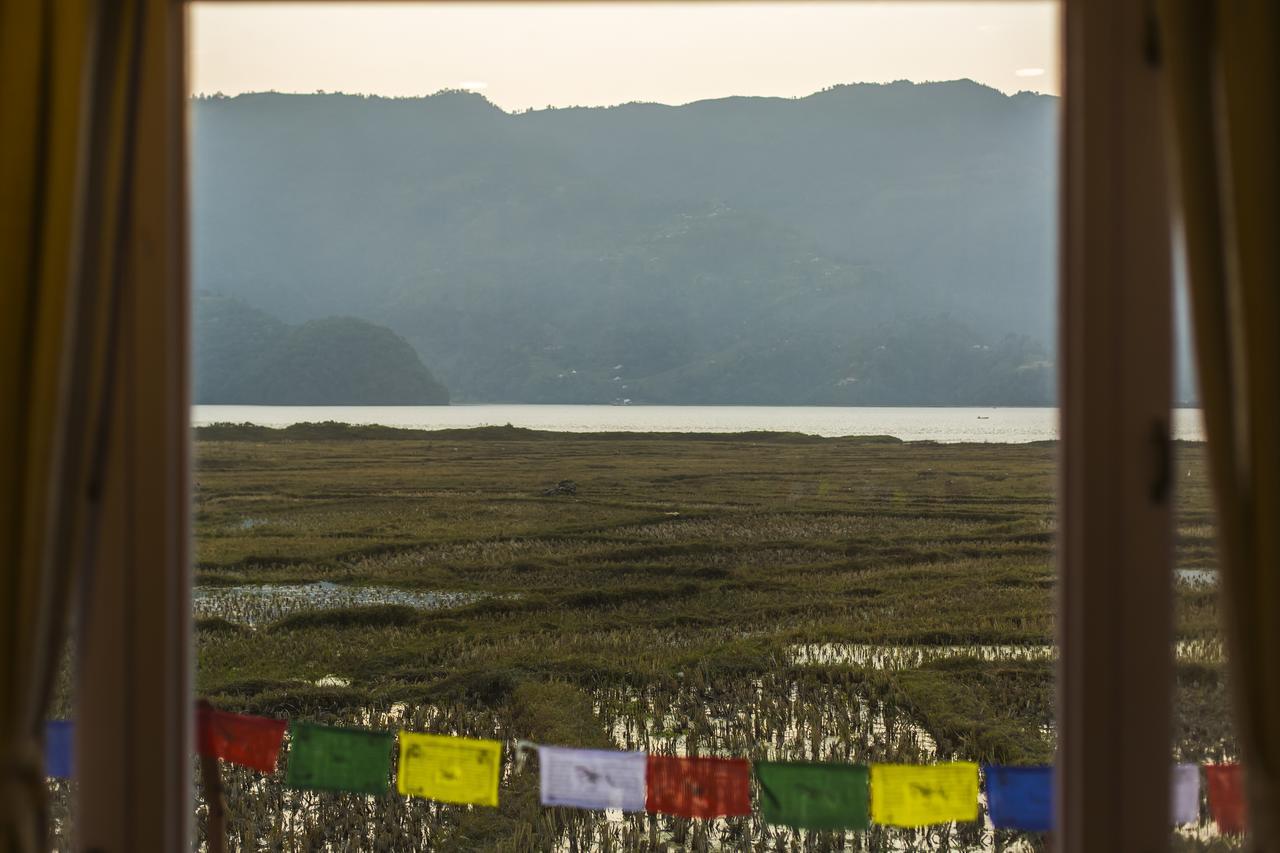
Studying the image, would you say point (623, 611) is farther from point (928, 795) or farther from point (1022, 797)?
point (1022, 797)

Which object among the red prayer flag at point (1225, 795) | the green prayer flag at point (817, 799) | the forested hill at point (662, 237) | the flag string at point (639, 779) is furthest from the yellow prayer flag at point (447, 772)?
the forested hill at point (662, 237)

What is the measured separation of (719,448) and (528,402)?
23.9ft

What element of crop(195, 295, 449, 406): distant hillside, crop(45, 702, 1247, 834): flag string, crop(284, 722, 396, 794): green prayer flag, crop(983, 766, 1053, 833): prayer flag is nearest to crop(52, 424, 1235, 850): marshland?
crop(284, 722, 396, 794): green prayer flag

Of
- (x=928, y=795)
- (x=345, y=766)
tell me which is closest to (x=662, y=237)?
(x=345, y=766)

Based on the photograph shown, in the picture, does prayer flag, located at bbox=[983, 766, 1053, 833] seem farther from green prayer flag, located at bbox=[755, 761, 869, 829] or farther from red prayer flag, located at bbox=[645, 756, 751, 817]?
green prayer flag, located at bbox=[755, 761, 869, 829]

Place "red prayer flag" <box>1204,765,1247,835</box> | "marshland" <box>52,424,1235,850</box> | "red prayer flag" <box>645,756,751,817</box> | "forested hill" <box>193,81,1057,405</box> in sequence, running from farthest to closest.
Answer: "forested hill" <box>193,81,1057,405</box>
"marshland" <box>52,424,1235,850</box>
"red prayer flag" <box>645,756,751,817</box>
"red prayer flag" <box>1204,765,1247,835</box>

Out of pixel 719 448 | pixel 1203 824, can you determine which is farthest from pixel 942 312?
pixel 1203 824

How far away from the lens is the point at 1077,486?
3.39ft

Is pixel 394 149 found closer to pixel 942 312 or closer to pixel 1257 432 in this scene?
pixel 942 312

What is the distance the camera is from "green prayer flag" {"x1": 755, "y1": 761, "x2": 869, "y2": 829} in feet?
33.2

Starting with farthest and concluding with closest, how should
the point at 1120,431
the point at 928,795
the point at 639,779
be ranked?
the point at 928,795
the point at 639,779
the point at 1120,431

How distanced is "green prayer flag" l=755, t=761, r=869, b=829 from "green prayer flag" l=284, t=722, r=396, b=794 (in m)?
5.03

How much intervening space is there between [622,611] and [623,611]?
0.05 meters

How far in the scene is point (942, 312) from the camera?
34688 mm
